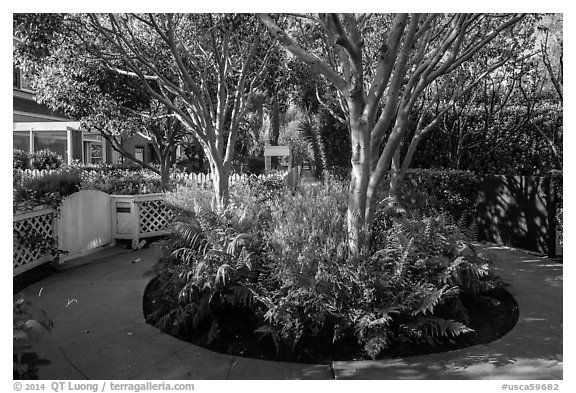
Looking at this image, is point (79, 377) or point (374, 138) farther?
point (374, 138)

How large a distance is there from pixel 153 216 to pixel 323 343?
574cm

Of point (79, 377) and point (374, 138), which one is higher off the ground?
point (374, 138)

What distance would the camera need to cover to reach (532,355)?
11.3 ft

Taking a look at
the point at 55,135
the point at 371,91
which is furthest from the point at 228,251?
the point at 55,135

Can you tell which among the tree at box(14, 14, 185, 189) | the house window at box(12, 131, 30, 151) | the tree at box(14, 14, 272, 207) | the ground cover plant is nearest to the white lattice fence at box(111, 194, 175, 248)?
the tree at box(14, 14, 272, 207)

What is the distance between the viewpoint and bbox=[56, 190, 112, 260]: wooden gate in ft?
21.7

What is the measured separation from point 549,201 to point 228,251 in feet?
18.3

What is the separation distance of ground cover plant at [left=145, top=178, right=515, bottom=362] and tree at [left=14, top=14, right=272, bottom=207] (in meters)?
1.94

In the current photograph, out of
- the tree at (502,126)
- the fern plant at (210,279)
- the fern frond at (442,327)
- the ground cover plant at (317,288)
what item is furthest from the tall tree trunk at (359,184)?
the tree at (502,126)

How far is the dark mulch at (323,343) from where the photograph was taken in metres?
3.50

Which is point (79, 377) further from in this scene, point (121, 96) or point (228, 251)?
point (121, 96)

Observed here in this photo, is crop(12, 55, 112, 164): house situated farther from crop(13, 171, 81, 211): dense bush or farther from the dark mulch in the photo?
the dark mulch

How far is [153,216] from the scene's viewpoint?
845 cm

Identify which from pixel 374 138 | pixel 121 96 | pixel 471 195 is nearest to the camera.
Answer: pixel 374 138
